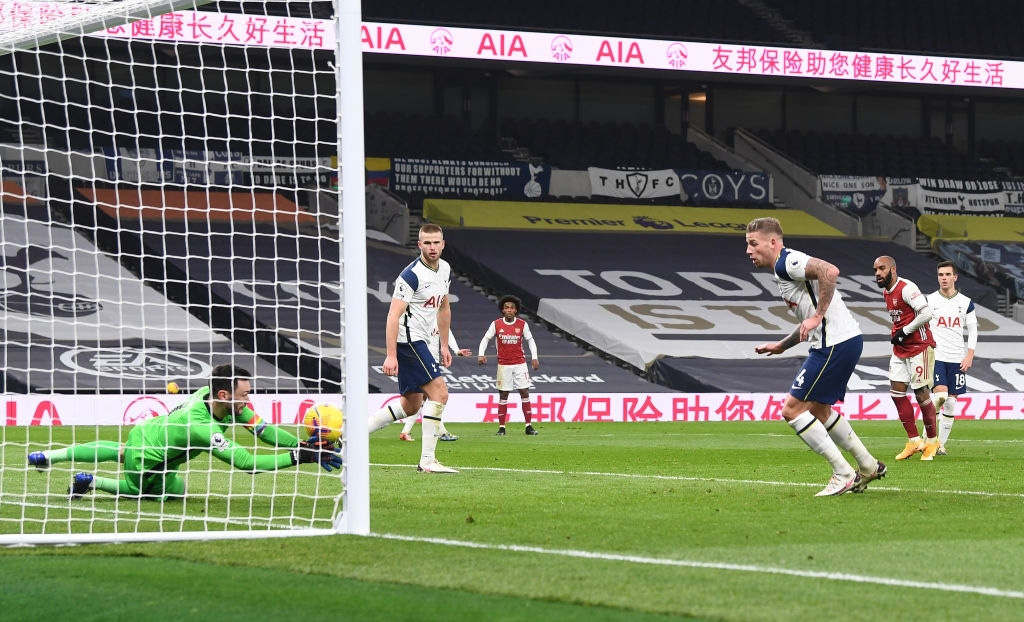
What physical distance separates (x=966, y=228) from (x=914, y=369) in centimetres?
2300

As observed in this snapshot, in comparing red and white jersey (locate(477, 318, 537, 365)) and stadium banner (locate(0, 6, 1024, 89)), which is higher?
stadium banner (locate(0, 6, 1024, 89))

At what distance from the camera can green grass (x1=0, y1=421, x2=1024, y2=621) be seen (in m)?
4.95

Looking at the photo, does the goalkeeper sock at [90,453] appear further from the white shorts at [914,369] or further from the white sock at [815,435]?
the white shorts at [914,369]

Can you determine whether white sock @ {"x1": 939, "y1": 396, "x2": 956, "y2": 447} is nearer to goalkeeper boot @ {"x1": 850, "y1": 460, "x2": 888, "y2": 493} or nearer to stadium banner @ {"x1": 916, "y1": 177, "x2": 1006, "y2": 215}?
goalkeeper boot @ {"x1": 850, "y1": 460, "x2": 888, "y2": 493}

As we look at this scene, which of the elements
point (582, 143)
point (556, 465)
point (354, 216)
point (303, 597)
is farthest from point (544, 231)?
point (303, 597)

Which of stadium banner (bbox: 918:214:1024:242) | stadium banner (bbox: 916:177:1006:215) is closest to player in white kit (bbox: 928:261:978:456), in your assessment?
stadium banner (bbox: 918:214:1024:242)

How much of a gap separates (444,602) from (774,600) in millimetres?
1196

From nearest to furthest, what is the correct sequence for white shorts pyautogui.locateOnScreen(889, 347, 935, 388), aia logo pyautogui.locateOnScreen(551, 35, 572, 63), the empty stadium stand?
1. white shorts pyautogui.locateOnScreen(889, 347, 935, 388)
2. aia logo pyautogui.locateOnScreen(551, 35, 572, 63)
3. the empty stadium stand

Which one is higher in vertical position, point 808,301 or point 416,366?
point 808,301

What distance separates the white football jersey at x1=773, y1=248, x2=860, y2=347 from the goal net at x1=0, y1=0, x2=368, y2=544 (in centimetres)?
292

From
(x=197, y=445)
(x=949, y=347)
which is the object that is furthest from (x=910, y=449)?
(x=197, y=445)

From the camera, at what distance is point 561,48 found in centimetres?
2844

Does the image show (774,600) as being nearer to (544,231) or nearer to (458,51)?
(458,51)

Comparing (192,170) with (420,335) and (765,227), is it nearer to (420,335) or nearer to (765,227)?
(420,335)
